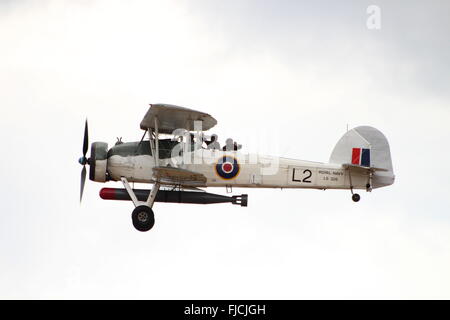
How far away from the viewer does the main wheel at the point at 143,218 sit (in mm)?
16562

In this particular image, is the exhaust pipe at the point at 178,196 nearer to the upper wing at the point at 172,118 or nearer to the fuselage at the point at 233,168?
the fuselage at the point at 233,168

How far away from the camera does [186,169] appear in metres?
16.9

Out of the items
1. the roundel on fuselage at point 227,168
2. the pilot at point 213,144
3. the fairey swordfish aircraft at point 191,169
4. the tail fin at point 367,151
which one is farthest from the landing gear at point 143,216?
the tail fin at point 367,151

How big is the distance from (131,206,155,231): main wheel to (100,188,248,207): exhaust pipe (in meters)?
0.56

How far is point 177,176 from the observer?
54.7 ft

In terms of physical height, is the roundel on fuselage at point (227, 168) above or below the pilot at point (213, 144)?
below

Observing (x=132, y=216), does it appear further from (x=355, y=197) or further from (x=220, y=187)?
(x=355, y=197)

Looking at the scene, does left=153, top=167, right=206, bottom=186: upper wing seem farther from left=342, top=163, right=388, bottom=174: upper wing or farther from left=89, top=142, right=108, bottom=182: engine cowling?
left=342, top=163, right=388, bottom=174: upper wing

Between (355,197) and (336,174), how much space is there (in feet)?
2.42

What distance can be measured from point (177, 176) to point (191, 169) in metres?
0.51

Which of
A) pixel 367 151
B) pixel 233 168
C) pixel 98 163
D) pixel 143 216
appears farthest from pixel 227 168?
pixel 367 151

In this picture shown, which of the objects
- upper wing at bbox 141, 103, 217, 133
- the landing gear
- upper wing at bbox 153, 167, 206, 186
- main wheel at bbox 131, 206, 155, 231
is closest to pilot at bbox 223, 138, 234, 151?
upper wing at bbox 141, 103, 217, 133

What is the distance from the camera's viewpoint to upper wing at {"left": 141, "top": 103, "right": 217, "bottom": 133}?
16156 mm

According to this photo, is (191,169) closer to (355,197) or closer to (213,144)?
(213,144)
